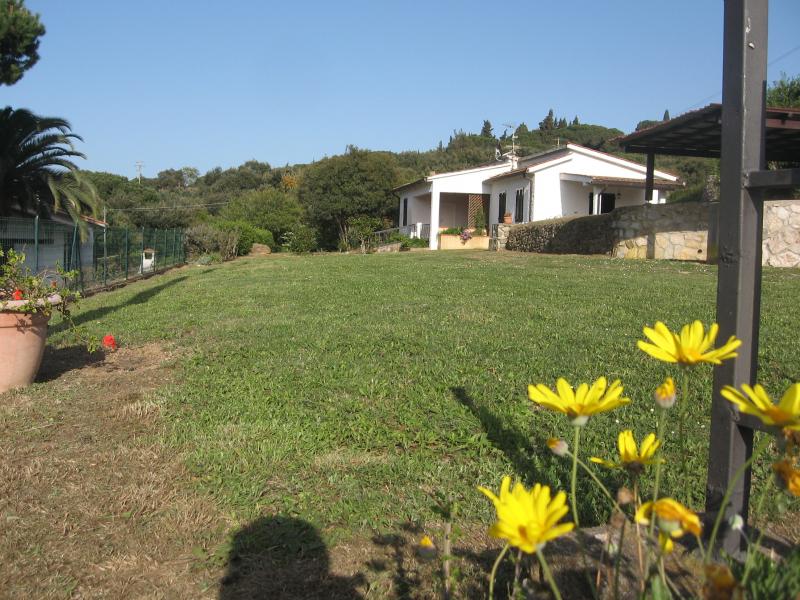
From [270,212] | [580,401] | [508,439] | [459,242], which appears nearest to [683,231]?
[459,242]

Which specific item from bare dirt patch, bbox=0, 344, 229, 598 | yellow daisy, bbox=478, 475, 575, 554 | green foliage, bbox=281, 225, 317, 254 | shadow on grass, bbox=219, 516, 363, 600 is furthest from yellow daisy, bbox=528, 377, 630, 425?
green foliage, bbox=281, 225, 317, 254

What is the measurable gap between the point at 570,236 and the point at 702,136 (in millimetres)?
4645

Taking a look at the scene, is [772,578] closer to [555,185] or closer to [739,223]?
[739,223]

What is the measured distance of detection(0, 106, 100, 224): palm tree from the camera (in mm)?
17781

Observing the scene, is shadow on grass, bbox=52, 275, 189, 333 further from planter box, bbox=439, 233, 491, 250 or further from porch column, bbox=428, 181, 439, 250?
porch column, bbox=428, 181, 439, 250

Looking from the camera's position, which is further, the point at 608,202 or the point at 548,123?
the point at 548,123

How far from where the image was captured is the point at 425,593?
230 cm

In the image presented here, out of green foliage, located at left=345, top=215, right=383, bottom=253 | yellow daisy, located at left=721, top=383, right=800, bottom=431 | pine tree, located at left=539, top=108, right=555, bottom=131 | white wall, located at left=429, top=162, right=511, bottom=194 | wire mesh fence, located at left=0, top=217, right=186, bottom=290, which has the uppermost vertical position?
pine tree, located at left=539, top=108, right=555, bottom=131

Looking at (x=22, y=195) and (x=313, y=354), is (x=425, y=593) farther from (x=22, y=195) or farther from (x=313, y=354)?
(x=22, y=195)

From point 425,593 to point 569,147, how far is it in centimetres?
2683

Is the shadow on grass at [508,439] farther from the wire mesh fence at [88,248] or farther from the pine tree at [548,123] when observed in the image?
the pine tree at [548,123]

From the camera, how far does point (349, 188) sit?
34.8 m

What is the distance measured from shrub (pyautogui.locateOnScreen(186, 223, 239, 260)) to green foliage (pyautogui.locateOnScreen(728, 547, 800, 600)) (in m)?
28.7

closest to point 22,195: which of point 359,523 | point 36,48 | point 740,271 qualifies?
point 36,48
